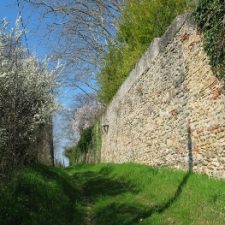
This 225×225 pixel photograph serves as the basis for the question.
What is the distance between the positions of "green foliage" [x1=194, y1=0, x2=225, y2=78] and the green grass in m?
2.06

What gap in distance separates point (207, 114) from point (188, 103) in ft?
3.93

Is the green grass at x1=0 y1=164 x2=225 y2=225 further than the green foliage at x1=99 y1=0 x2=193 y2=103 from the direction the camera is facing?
No

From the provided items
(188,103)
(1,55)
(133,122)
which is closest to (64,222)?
(1,55)

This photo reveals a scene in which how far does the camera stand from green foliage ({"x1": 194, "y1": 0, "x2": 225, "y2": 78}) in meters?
7.77

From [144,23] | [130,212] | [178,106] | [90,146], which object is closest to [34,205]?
[130,212]

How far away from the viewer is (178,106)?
10.4 m

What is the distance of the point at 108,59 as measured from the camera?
23125 millimetres

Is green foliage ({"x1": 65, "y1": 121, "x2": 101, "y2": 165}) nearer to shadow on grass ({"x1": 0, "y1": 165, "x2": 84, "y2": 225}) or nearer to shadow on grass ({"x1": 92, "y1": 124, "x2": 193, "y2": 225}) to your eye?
shadow on grass ({"x1": 0, "y1": 165, "x2": 84, "y2": 225})

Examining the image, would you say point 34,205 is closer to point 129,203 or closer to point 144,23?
point 129,203

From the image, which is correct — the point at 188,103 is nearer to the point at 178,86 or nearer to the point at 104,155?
the point at 178,86

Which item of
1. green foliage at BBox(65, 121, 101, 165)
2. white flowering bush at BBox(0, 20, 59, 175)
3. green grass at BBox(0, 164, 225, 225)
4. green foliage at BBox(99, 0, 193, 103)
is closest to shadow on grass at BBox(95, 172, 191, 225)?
green grass at BBox(0, 164, 225, 225)

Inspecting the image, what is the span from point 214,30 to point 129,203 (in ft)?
11.7

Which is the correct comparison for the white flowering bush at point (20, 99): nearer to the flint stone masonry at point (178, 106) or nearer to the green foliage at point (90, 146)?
the flint stone masonry at point (178, 106)

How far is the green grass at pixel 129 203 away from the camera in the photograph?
6535 mm
